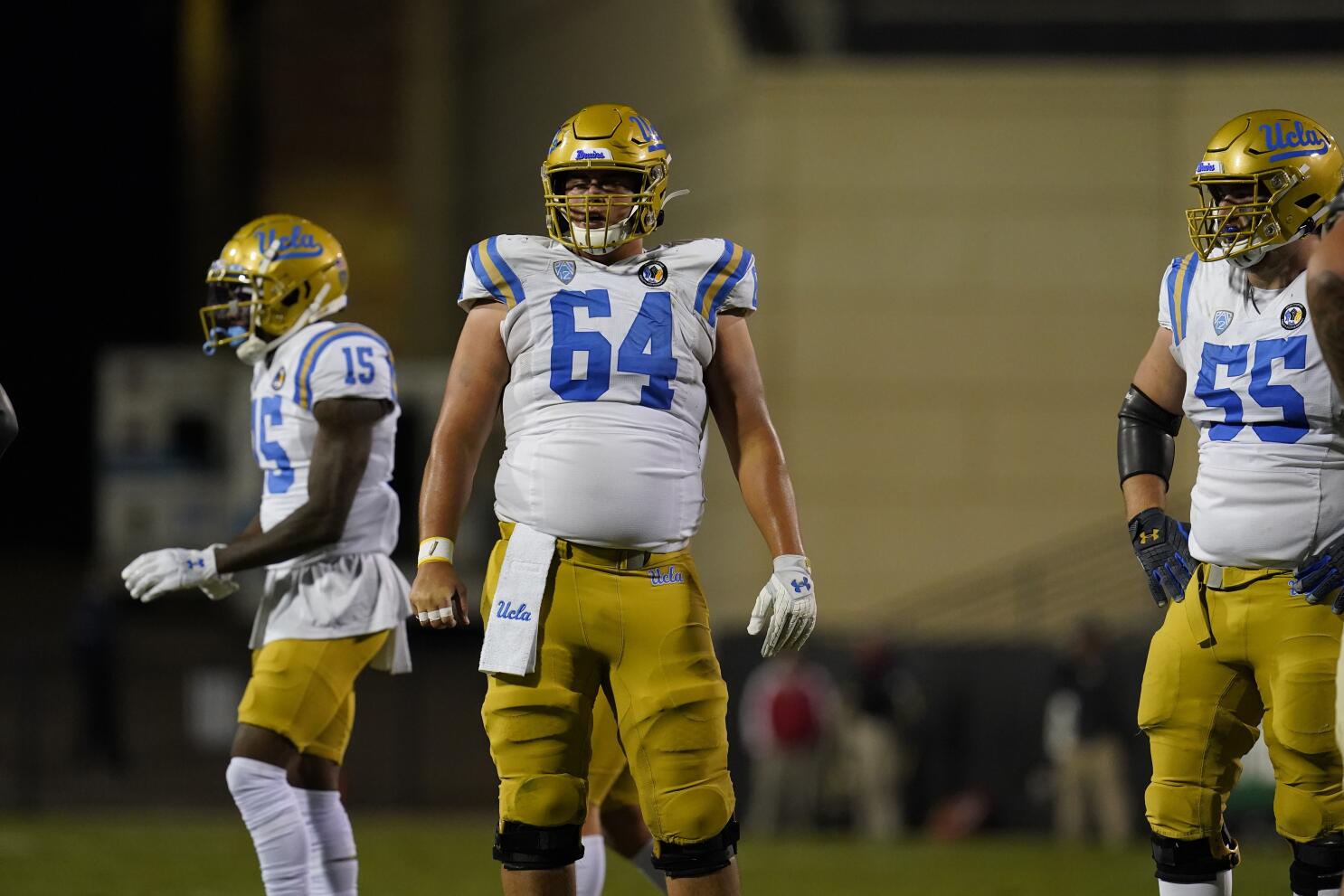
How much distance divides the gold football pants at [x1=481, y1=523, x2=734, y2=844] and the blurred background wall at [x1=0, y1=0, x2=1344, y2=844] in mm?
10287

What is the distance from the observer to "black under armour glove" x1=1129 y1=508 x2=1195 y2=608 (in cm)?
506

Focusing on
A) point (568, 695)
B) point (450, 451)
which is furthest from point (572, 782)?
point (450, 451)

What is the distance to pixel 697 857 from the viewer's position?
15.2ft

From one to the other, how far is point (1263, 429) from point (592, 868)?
7.52 ft

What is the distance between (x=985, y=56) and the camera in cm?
1855

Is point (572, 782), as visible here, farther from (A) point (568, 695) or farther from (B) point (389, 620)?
(B) point (389, 620)

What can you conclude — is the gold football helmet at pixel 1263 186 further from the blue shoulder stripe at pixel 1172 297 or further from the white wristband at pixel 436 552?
the white wristband at pixel 436 552

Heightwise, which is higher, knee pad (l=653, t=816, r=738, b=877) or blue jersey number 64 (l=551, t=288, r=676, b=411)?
blue jersey number 64 (l=551, t=288, r=676, b=411)

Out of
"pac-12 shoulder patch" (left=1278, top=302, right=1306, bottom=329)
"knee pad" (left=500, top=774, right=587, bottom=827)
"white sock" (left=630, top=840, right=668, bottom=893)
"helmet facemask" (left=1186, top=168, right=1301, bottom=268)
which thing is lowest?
"white sock" (left=630, top=840, right=668, bottom=893)

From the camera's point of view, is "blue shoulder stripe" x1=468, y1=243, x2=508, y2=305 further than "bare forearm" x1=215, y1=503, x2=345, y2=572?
No

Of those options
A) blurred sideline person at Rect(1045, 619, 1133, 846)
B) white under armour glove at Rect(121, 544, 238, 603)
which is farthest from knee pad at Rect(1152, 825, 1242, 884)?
blurred sideline person at Rect(1045, 619, 1133, 846)

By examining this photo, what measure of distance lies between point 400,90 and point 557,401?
1983 cm

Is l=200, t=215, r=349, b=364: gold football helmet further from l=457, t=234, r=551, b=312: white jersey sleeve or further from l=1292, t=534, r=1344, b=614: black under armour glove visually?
l=1292, t=534, r=1344, b=614: black under armour glove

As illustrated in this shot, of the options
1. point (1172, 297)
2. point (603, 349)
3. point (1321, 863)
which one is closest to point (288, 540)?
point (603, 349)
